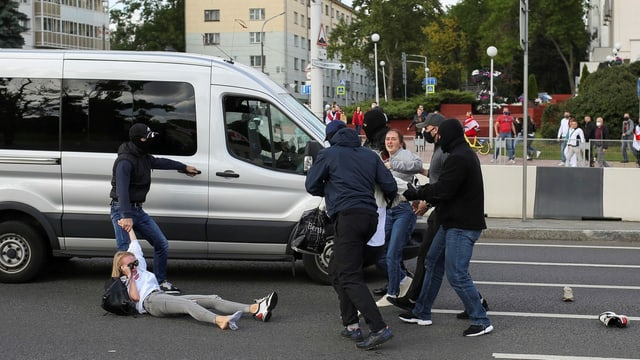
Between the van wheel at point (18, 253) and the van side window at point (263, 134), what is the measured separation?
7.87 feet

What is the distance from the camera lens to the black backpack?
287 inches

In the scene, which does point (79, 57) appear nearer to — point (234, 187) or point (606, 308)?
point (234, 187)

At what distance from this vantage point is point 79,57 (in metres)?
8.79

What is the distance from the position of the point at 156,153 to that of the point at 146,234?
1018 mm

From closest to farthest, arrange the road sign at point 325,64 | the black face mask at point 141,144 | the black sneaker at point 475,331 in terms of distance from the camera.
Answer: the black sneaker at point 475,331, the black face mask at point 141,144, the road sign at point 325,64

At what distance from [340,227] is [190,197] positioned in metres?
2.75

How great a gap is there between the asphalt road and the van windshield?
5.59 feet

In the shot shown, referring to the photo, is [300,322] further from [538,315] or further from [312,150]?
[538,315]

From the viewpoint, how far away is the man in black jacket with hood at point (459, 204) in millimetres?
6414

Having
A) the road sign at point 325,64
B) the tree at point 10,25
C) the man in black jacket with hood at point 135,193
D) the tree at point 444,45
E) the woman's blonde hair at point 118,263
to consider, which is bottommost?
the woman's blonde hair at point 118,263

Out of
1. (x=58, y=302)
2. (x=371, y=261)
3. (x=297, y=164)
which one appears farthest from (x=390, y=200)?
(x=58, y=302)

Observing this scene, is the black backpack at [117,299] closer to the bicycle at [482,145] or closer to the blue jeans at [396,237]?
the blue jeans at [396,237]

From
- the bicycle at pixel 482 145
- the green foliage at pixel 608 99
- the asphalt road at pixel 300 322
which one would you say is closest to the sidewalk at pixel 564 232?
the bicycle at pixel 482 145

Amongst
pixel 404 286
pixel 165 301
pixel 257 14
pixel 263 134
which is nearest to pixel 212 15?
pixel 257 14
